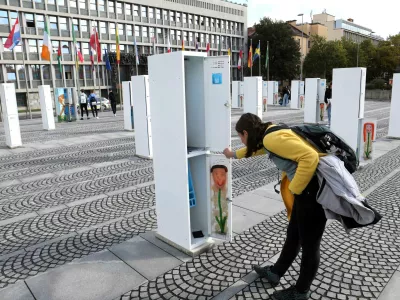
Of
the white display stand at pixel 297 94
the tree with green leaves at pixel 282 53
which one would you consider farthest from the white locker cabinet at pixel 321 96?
the tree with green leaves at pixel 282 53

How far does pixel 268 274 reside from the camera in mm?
3348

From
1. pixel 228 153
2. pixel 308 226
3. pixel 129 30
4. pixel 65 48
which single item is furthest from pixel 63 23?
pixel 308 226

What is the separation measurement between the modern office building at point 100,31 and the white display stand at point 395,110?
2631cm

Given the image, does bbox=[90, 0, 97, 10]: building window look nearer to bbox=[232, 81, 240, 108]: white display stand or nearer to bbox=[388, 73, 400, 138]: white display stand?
bbox=[232, 81, 240, 108]: white display stand

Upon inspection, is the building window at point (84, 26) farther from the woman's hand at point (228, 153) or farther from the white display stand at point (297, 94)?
the woman's hand at point (228, 153)

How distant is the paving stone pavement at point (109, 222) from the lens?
3.61 metres

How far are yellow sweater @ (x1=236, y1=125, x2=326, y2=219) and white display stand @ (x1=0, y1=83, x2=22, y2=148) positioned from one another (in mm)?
12016

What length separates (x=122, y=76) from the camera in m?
52.2

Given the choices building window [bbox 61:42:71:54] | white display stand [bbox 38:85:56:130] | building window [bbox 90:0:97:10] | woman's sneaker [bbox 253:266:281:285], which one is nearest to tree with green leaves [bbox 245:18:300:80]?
building window [bbox 90:0:97:10]

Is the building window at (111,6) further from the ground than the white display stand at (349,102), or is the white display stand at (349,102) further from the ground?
the building window at (111,6)

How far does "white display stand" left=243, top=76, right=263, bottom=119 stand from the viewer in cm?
1697

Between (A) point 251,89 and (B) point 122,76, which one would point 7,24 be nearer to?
(B) point 122,76

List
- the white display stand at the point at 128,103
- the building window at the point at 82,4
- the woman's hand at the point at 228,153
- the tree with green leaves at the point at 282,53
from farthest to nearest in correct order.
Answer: the tree with green leaves at the point at 282,53
the building window at the point at 82,4
the white display stand at the point at 128,103
the woman's hand at the point at 228,153

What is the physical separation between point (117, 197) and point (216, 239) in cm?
276
